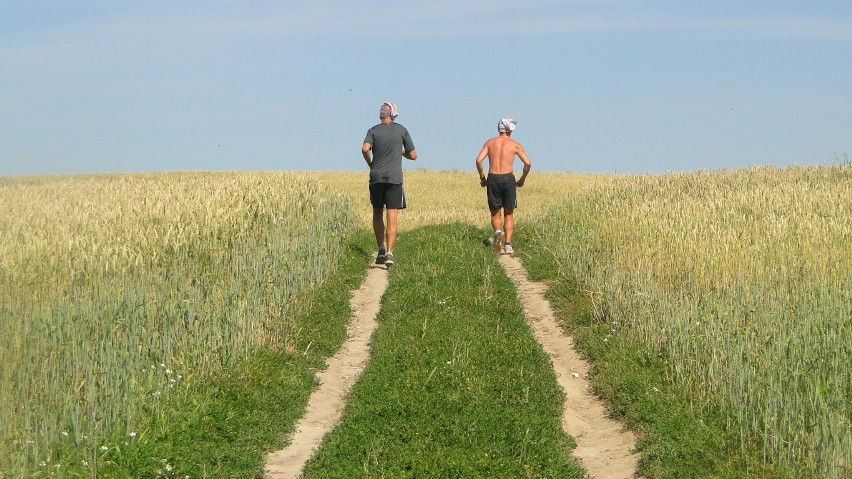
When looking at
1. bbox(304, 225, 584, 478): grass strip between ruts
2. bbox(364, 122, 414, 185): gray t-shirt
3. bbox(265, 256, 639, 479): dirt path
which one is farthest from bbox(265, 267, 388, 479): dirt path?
bbox(364, 122, 414, 185): gray t-shirt

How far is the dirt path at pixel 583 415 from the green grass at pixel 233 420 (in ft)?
10.0

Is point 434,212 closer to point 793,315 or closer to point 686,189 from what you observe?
point 686,189

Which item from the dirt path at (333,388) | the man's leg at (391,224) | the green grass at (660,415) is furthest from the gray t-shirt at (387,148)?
the green grass at (660,415)

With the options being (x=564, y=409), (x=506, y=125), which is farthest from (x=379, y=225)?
(x=564, y=409)

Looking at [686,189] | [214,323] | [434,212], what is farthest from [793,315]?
[434,212]

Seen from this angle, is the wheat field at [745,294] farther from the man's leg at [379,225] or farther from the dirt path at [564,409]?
the man's leg at [379,225]

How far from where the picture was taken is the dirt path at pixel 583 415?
33.0 feet

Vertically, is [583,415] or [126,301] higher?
[126,301]

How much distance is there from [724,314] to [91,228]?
30.1ft

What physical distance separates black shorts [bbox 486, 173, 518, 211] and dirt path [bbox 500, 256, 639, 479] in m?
4.02

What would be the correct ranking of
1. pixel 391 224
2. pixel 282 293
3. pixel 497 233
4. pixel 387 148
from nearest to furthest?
pixel 282 293, pixel 387 148, pixel 391 224, pixel 497 233

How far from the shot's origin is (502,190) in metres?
20.0

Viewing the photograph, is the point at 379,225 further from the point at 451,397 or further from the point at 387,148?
the point at 451,397

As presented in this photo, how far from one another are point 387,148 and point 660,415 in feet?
28.9
